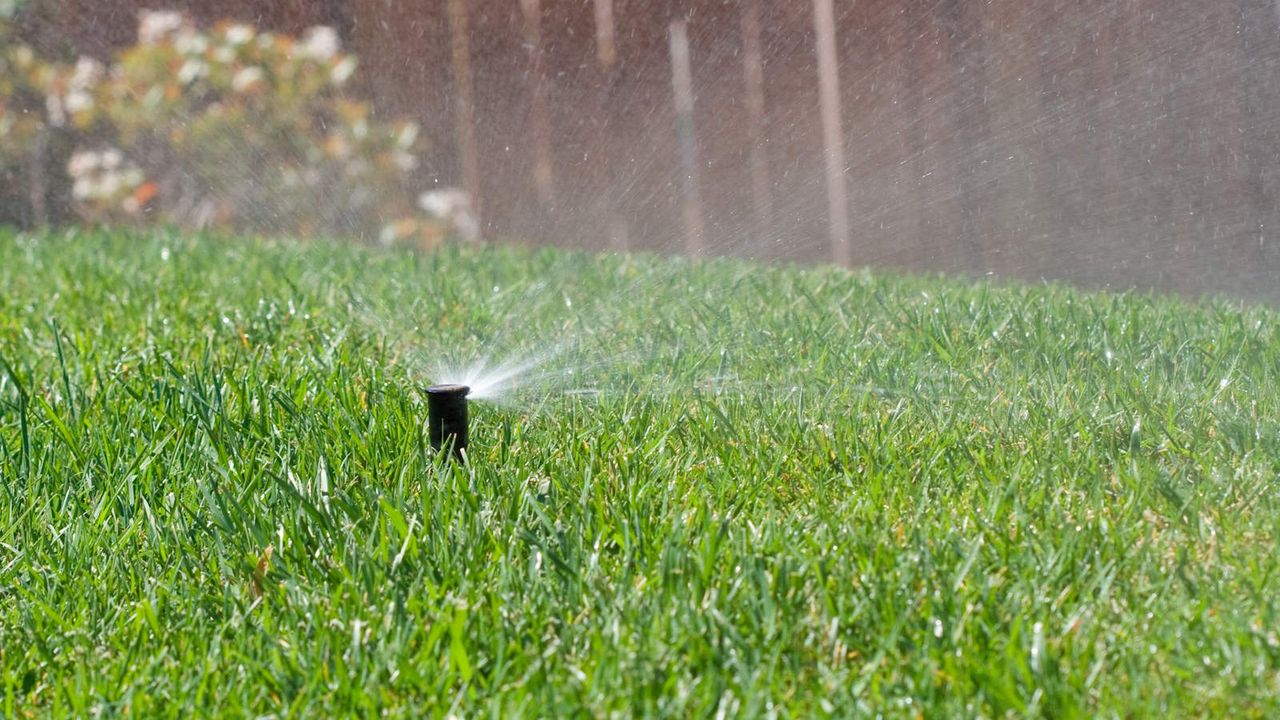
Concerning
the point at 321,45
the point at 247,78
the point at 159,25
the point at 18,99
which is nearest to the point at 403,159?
the point at 321,45

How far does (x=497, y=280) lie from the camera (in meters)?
3.76

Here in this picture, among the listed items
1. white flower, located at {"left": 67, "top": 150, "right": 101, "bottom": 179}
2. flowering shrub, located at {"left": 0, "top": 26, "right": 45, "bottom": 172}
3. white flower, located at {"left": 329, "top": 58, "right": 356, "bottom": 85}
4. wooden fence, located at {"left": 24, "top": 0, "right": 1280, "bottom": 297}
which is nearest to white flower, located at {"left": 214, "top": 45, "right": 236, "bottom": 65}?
wooden fence, located at {"left": 24, "top": 0, "right": 1280, "bottom": 297}

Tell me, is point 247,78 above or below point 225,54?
below

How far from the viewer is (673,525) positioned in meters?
1.57

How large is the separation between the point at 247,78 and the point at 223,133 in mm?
414

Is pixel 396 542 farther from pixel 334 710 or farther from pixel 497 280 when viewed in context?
pixel 497 280

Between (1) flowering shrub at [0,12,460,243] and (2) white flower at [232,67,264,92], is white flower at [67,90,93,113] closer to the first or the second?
(1) flowering shrub at [0,12,460,243]

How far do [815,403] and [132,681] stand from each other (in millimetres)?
1198

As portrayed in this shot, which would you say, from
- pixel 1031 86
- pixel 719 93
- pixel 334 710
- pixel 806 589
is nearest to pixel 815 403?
pixel 806 589

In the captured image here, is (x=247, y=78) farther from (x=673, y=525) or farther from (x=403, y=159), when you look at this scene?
(x=673, y=525)

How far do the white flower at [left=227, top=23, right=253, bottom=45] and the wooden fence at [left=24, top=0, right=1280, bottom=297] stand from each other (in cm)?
26

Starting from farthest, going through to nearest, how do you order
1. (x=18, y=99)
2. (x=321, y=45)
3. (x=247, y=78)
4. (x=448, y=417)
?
1. (x=18, y=99)
2. (x=321, y=45)
3. (x=247, y=78)
4. (x=448, y=417)

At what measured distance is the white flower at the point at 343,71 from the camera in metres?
6.35

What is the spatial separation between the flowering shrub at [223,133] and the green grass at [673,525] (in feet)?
12.1
